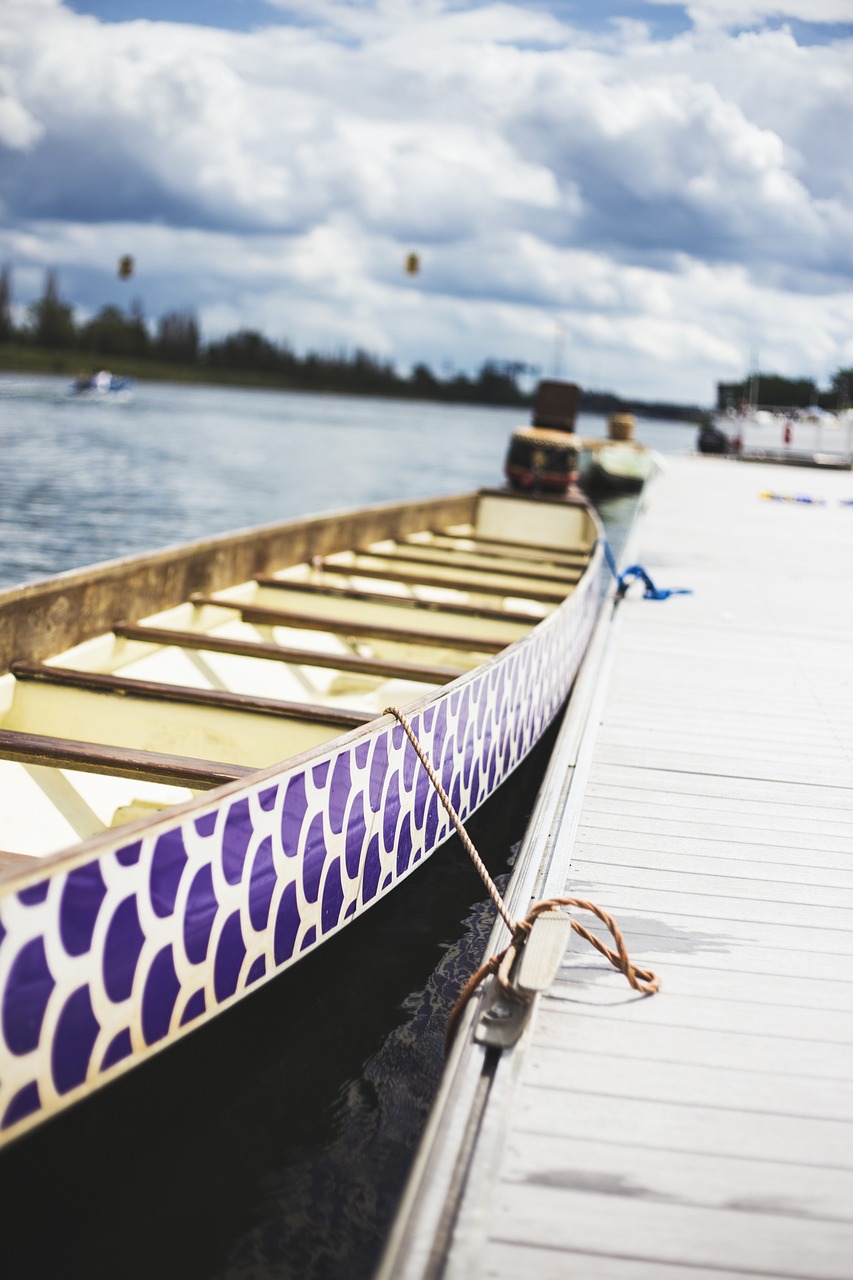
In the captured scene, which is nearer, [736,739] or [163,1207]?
A: [163,1207]

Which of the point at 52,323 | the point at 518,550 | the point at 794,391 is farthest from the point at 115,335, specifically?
the point at 518,550

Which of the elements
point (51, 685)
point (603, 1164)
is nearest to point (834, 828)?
point (603, 1164)

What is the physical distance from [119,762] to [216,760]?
3.57 feet

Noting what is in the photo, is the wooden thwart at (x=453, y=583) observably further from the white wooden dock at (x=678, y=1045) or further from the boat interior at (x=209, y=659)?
the white wooden dock at (x=678, y=1045)

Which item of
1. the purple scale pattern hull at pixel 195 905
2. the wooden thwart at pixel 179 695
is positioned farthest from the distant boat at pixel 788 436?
the purple scale pattern hull at pixel 195 905

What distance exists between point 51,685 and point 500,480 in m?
38.7

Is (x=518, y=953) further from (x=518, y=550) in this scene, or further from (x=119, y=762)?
(x=518, y=550)

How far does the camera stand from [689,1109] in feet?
8.22

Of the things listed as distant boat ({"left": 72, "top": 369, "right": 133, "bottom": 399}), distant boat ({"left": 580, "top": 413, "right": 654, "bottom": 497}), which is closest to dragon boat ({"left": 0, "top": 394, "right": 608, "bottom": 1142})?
distant boat ({"left": 580, "top": 413, "right": 654, "bottom": 497})

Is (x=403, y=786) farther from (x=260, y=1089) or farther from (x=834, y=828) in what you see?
(x=834, y=828)

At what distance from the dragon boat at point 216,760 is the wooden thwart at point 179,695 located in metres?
0.01

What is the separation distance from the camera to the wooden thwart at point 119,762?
3695 millimetres

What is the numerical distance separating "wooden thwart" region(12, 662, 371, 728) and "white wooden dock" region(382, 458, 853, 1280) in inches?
43.1

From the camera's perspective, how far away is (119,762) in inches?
147
